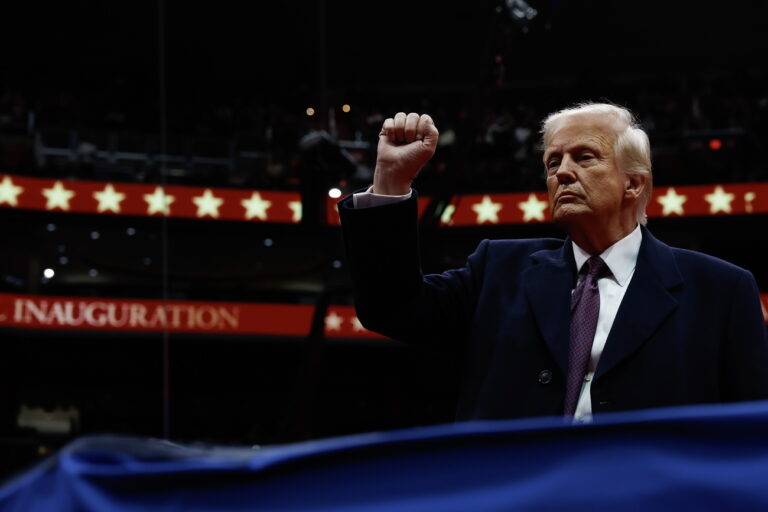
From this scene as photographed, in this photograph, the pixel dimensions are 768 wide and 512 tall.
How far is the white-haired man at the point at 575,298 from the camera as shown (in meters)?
1.43

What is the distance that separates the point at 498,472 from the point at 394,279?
2.57ft

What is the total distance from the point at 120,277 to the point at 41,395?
1676 millimetres

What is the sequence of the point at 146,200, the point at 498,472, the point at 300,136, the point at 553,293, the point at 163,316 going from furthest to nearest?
the point at 300,136 < the point at 146,200 < the point at 163,316 < the point at 553,293 < the point at 498,472

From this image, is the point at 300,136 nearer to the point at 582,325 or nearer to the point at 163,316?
the point at 163,316

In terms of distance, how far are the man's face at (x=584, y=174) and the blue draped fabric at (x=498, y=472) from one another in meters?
0.87

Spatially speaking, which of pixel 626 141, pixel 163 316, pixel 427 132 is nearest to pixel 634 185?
pixel 626 141

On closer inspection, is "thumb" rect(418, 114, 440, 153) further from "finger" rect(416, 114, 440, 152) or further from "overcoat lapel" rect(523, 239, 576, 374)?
"overcoat lapel" rect(523, 239, 576, 374)

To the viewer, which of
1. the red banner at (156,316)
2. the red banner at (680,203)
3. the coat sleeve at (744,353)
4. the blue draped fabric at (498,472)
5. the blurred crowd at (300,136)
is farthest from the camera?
the blurred crowd at (300,136)

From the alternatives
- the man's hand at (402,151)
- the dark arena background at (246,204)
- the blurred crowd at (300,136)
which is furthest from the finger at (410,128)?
the blurred crowd at (300,136)

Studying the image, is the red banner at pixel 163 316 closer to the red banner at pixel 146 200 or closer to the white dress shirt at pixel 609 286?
the red banner at pixel 146 200

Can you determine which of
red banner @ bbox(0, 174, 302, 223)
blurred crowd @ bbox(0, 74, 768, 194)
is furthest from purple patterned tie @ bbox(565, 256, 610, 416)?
red banner @ bbox(0, 174, 302, 223)

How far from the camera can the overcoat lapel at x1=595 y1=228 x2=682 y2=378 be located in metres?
1.43

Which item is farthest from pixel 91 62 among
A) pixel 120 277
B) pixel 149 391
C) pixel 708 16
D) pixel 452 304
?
pixel 452 304

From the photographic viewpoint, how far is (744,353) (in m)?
1.42
